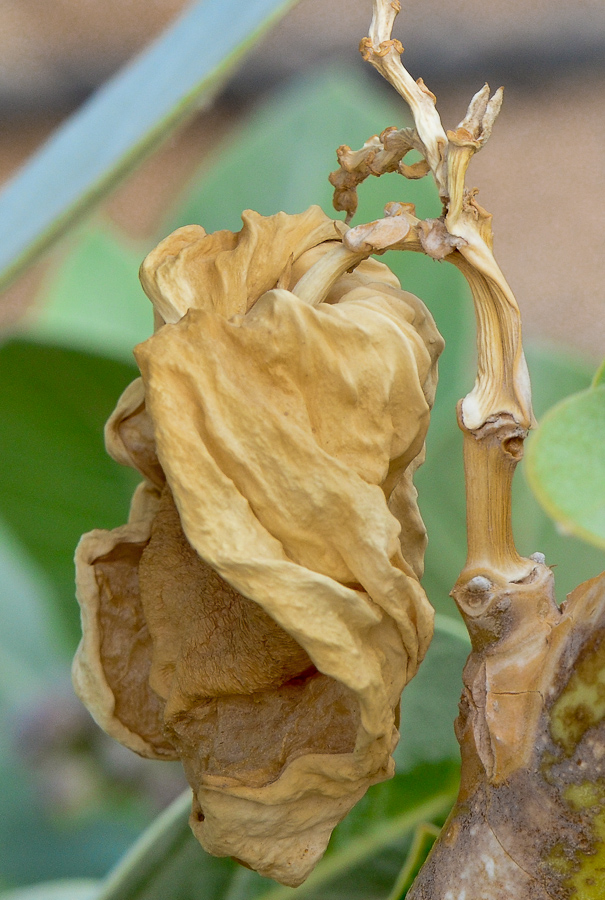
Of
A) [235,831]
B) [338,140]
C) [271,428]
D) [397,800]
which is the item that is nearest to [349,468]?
[271,428]

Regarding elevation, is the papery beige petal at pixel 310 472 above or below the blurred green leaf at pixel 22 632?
above

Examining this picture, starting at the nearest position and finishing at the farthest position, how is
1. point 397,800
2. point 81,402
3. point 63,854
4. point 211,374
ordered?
1. point 211,374
2. point 397,800
3. point 81,402
4. point 63,854

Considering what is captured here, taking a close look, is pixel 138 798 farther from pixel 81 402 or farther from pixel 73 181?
pixel 73 181

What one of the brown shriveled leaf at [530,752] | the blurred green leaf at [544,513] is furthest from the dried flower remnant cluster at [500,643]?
the blurred green leaf at [544,513]

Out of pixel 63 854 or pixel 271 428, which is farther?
pixel 63 854

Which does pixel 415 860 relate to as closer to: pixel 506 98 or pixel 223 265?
pixel 223 265

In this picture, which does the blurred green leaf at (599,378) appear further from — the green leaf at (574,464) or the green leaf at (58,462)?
the green leaf at (58,462)
